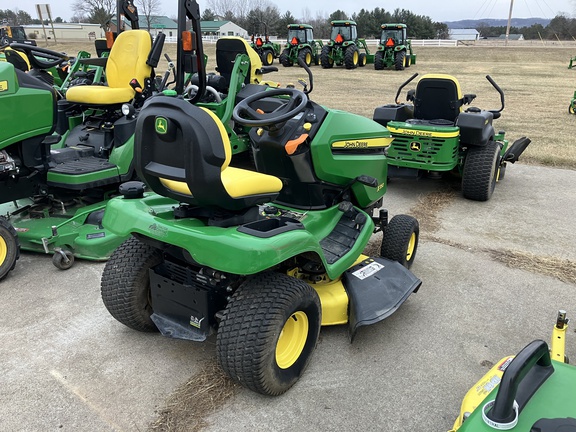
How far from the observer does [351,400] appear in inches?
93.0

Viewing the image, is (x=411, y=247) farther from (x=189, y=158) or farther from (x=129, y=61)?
(x=129, y=61)

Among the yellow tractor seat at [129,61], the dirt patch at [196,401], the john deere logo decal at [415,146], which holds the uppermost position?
the yellow tractor seat at [129,61]

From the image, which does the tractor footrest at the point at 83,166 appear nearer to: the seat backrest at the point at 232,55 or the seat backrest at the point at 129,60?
the seat backrest at the point at 129,60

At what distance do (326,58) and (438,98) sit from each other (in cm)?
1512

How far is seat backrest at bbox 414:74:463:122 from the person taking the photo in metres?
5.70

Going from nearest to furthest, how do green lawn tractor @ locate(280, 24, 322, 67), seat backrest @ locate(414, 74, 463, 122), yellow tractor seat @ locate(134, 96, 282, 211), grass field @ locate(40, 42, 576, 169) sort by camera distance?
1. yellow tractor seat @ locate(134, 96, 282, 211)
2. seat backrest @ locate(414, 74, 463, 122)
3. grass field @ locate(40, 42, 576, 169)
4. green lawn tractor @ locate(280, 24, 322, 67)

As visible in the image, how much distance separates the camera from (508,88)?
579 inches

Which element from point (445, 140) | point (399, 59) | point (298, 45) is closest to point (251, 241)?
point (445, 140)

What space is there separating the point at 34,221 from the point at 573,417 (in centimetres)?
390

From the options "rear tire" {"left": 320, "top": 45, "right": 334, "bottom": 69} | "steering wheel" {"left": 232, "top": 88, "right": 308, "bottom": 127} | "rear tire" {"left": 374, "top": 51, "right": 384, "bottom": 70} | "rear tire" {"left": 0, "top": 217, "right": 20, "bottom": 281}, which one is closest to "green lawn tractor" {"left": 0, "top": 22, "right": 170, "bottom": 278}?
"rear tire" {"left": 0, "top": 217, "right": 20, "bottom": 281}

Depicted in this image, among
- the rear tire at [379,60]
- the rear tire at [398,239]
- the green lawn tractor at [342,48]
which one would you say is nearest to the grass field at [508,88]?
the rear tire at [379,60]

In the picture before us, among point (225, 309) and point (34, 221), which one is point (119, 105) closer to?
point (34, 221)

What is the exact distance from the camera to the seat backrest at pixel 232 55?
5.96 meters

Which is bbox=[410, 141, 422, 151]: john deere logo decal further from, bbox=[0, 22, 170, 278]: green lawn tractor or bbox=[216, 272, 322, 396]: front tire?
bbox=[216, 272, 322, 396]: front tire
